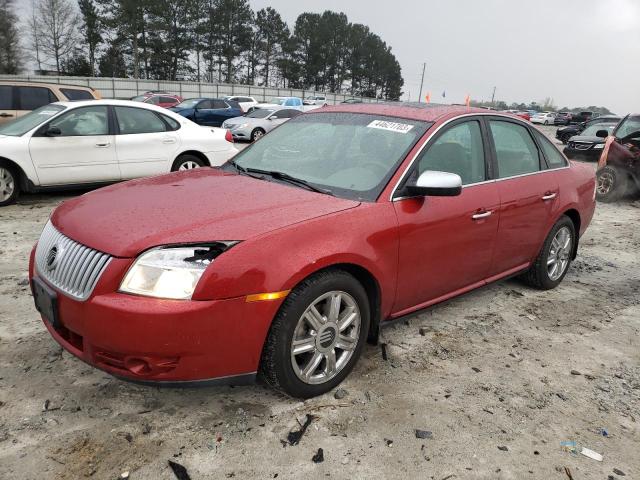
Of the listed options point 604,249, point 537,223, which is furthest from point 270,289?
point 604,249

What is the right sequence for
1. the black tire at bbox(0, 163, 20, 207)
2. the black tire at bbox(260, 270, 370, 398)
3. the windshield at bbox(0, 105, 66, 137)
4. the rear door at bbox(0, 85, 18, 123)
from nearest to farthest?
the black tire at bbox(260, 270, 370, 398) < the black tire at bbox(0, 163, 20, 207) < the windshield at bbox(0, 105, 66, 137) < the rear door at bbox(0, 85, 18, 123)

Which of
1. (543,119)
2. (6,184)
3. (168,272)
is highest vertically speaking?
(168,272)

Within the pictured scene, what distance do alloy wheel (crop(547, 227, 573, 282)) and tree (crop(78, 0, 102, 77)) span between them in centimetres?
5739

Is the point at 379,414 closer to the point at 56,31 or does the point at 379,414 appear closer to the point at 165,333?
the point at 165,333

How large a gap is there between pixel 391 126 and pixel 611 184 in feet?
25.7

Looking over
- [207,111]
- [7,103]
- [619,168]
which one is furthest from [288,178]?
[207,111]

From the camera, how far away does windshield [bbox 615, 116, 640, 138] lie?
1020 cm

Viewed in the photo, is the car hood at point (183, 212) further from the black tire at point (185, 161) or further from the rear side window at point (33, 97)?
the rear side window at point (33, 97)

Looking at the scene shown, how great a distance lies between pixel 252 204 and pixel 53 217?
1.21 m

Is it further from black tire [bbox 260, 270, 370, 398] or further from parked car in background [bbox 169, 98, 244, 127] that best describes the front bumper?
parked car in background [bbox 169, 98, 244, 127]

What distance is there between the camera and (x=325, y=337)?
278 cm

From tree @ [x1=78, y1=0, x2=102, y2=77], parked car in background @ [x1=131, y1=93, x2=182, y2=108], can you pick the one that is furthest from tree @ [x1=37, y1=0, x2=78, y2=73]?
parked car in background @ [x1=131, y1=93, x2=182, y2=108]

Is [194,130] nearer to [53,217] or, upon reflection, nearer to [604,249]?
[53,217]

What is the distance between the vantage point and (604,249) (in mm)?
6422
